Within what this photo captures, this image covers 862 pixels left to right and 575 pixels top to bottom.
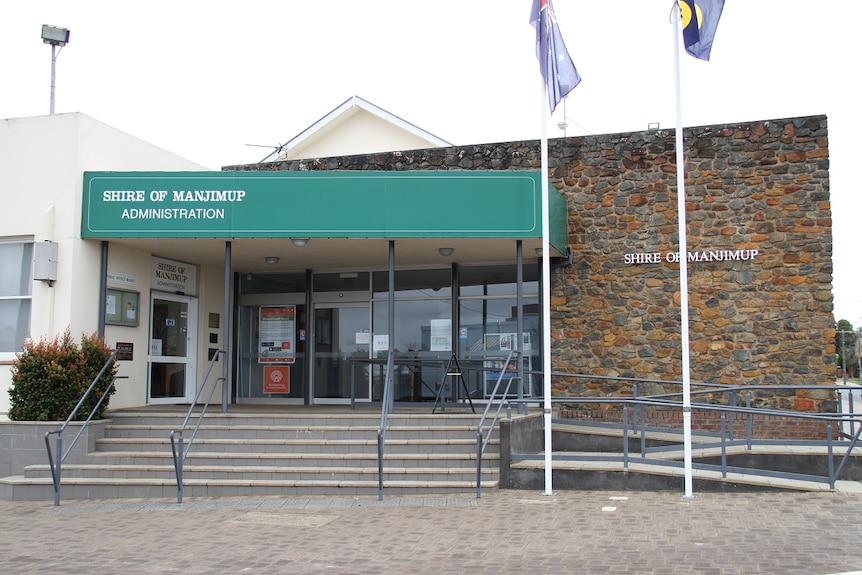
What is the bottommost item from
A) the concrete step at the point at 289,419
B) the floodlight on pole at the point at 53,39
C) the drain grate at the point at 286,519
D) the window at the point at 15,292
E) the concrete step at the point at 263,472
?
the drain grate at the point at 286,519

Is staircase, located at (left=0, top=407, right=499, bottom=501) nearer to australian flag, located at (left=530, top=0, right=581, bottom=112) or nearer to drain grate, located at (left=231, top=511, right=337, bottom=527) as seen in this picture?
drain grate, located at (left=231, top=511, right=337, bottom=527)

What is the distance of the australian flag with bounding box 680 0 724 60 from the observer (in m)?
9.87

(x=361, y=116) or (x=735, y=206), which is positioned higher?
(x=361, y=116)

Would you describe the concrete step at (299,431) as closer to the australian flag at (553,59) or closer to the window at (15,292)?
the window at (15,292)

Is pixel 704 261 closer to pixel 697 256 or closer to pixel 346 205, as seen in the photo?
pixel 697 256

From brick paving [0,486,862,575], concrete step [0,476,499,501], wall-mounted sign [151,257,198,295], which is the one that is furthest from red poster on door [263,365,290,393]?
brick paving [0,486,862,575]

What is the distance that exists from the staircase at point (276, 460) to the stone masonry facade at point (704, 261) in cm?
350

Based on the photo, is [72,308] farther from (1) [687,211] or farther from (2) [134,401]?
(1) [687,211]

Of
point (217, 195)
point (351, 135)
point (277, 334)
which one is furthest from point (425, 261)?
point (351, 135)

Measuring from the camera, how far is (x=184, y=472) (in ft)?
34.2

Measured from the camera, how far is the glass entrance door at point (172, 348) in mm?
13633

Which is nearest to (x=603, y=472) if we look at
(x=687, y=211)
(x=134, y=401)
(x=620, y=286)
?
(x=620, y=286)

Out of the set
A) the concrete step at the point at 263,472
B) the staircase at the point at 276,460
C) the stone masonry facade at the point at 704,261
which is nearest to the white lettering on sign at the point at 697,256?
→ the stone masonry facade at the point at 704,261

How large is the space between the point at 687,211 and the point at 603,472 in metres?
5.37
